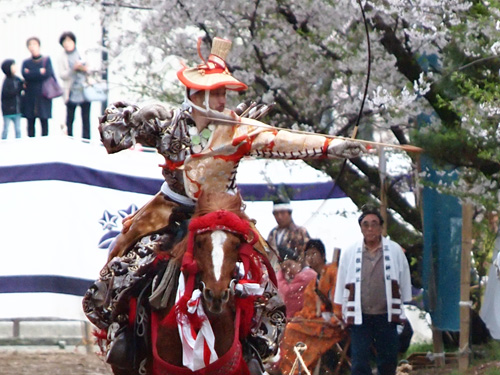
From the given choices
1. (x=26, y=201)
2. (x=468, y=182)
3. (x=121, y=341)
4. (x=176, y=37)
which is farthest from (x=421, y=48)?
(x=121, y=341)

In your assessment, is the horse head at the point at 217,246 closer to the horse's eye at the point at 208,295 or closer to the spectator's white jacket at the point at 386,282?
the horse's eye at the point at 208,295

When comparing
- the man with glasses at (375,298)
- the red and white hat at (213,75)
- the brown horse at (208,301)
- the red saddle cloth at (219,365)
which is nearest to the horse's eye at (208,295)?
the brown horse at (208,301)

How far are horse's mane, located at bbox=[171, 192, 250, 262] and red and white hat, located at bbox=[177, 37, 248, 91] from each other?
28.8 inches

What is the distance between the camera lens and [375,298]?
1003cm

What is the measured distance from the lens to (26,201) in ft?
40.4

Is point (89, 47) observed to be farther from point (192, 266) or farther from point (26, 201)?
point (192, 266)

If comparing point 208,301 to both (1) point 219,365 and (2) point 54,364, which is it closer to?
(1) point 219,365

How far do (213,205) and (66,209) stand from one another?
5.48 m

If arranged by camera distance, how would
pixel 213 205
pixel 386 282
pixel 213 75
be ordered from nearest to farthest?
1. pixel 213 205
2. pixel 213 75
3. pixel 386 282

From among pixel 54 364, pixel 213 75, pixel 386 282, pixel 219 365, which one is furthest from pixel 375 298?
pixel 54 364

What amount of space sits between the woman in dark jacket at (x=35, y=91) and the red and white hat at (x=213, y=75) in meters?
6.62

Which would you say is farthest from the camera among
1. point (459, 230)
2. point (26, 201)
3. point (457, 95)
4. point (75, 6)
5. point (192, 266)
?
point (75, 6)

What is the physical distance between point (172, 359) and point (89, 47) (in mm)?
7933

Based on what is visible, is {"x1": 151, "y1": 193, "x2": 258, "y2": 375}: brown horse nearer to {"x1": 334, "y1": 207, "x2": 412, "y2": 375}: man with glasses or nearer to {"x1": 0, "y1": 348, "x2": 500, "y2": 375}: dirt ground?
{"x1": 334, "y1": 207, "x2": 412, "y2": 375}: man with glasses
